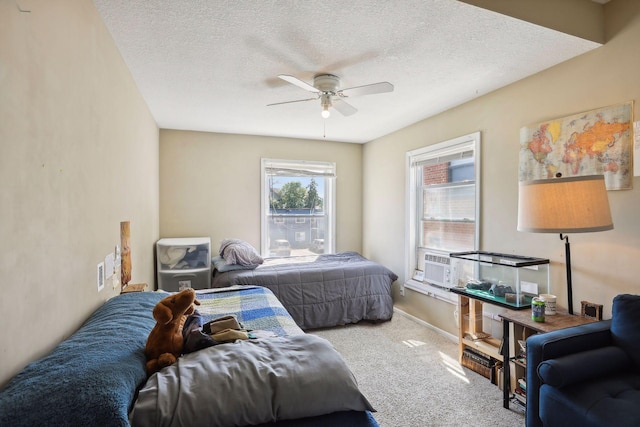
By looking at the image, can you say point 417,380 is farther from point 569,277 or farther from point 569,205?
point 569,205

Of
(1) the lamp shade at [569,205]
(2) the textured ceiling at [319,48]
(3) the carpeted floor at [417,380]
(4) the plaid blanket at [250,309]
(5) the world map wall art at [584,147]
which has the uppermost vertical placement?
(2) the textured ceiling at [319,48]

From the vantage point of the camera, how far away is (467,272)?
303 cm

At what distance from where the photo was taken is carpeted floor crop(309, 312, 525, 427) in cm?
214

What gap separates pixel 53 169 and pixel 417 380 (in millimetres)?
2749

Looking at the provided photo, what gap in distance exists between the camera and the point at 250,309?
7.19ft

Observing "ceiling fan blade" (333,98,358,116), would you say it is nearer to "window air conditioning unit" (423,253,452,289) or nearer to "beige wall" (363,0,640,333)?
"beige wall" (363,0,640,333)

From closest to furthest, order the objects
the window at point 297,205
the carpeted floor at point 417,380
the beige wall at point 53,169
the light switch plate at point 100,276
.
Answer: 1. the beige wall at point 53,169
2. the light switch plate at point 100,276
3. the carpeted floor at point 417,380
4. the window at point 297,205

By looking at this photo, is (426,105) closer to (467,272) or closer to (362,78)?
(362,78)

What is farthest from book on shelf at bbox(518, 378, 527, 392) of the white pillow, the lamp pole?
the white pillow

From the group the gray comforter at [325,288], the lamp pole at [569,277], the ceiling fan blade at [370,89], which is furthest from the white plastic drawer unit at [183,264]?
the lamp pole at [569,277]

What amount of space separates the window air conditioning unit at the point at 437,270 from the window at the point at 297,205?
1669 millimetres

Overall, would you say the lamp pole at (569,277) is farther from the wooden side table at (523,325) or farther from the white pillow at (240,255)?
the white pillow at (240,255)

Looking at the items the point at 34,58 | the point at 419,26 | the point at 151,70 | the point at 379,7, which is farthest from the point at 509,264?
the point at 151,70

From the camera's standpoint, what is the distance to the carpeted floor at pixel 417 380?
2143 millimetres
